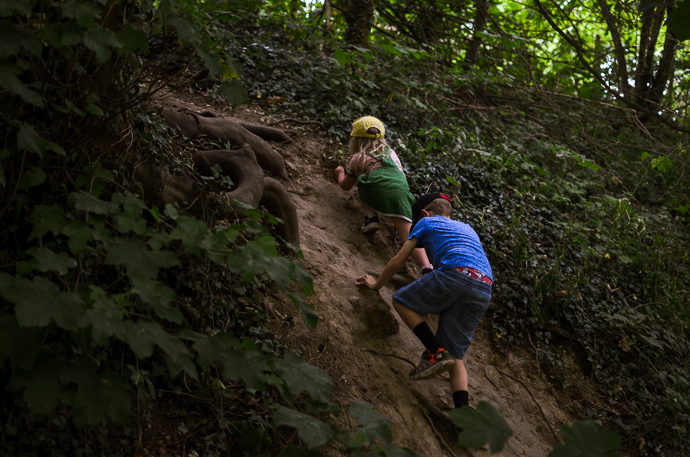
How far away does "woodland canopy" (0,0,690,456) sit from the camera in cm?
203

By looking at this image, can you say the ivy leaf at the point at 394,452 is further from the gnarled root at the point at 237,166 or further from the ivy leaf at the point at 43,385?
the gnarled root at the point at 237,166

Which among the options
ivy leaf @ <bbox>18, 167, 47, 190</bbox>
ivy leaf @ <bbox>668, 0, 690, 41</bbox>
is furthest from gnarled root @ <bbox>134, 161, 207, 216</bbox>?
ivy leaf @ <bbox>668, 0, 690, 41</bbox>

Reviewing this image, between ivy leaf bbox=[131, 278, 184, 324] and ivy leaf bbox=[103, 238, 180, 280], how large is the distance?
3 centimetres

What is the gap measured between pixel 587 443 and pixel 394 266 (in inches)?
90.6

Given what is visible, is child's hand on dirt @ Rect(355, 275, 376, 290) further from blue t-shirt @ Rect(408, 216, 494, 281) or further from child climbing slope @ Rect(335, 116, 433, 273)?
child climbing slope @ Rect(335, 116, 433, 273)

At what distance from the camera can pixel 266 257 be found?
2.10 meters

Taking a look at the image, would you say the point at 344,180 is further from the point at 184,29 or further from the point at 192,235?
the point at 192,235

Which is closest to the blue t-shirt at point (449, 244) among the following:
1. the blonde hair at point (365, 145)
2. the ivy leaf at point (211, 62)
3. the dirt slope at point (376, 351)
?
the dirt slope at point (376, 351)

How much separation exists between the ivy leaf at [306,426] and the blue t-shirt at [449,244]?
6.72 feet

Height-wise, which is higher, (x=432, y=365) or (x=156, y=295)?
(x=156, y=295)

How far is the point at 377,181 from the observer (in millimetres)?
5059

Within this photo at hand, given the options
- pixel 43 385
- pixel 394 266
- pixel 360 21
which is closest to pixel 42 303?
pixel 43 385

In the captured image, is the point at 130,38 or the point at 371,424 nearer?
the point at 371,424

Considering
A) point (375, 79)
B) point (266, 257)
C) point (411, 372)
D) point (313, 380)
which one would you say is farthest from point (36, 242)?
point (375, 79)
